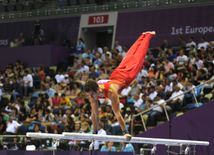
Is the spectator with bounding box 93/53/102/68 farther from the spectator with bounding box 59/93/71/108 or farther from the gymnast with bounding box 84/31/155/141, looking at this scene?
the gymnast with bounding box 84/31/155/141

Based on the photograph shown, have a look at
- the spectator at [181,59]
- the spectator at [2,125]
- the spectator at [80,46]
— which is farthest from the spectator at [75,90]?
the spectator at [181,59]

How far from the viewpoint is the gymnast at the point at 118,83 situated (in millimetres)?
6098

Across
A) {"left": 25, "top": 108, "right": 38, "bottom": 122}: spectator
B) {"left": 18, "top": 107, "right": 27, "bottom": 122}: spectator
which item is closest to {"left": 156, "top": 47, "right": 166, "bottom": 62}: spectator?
{"left": 25, "top": 108, "right": 38, "bottom": 122}: spectator

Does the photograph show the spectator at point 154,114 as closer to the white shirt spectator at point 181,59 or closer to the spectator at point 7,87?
the white shirt spectator at point 181,59

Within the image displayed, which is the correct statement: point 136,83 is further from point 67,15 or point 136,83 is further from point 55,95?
point 67,15

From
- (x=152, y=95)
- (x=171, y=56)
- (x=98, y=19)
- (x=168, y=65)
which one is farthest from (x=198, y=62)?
(x=98, y=19)

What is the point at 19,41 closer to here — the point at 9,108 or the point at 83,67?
the point at 83,67

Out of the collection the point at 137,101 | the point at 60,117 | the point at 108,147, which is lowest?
the point at 108,147

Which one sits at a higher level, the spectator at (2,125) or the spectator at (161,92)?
the spectator at (161,92)

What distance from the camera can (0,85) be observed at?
14375 millimetres

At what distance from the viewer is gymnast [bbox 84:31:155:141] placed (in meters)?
6.10

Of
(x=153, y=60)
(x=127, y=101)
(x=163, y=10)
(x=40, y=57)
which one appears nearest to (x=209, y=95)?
(x=127, y=101)

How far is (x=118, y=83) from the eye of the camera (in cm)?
659

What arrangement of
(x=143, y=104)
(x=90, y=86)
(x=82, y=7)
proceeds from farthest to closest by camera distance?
(x=82, y=7) → (x=143, y=104) → (x=90, y=86)
